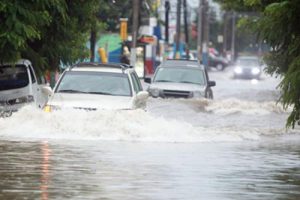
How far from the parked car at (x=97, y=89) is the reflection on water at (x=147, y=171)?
1.70 metres

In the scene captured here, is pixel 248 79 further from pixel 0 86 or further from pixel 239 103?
pixel 0 86

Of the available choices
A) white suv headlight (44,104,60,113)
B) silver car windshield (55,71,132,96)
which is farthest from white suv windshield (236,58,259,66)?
white suv headlight (44,104,60,113)

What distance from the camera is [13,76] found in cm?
2430

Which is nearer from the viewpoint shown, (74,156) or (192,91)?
(74,156)

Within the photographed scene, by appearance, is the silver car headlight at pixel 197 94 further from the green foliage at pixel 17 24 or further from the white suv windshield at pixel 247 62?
the white suv windshield at pixel 247 62

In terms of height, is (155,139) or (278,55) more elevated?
(278,55)

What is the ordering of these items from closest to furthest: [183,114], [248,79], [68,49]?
[68,49], [183,114], [248,79]

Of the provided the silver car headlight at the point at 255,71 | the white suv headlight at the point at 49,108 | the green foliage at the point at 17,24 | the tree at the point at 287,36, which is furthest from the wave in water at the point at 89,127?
the silver car headlight at the point at 255,71

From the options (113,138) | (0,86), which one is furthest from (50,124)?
(0,86)

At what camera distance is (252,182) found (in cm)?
1406

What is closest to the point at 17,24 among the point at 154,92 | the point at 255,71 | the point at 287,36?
the point at 287,36

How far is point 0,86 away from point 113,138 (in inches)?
185

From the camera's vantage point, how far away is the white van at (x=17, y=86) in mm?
23734

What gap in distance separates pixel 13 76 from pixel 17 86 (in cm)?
36
